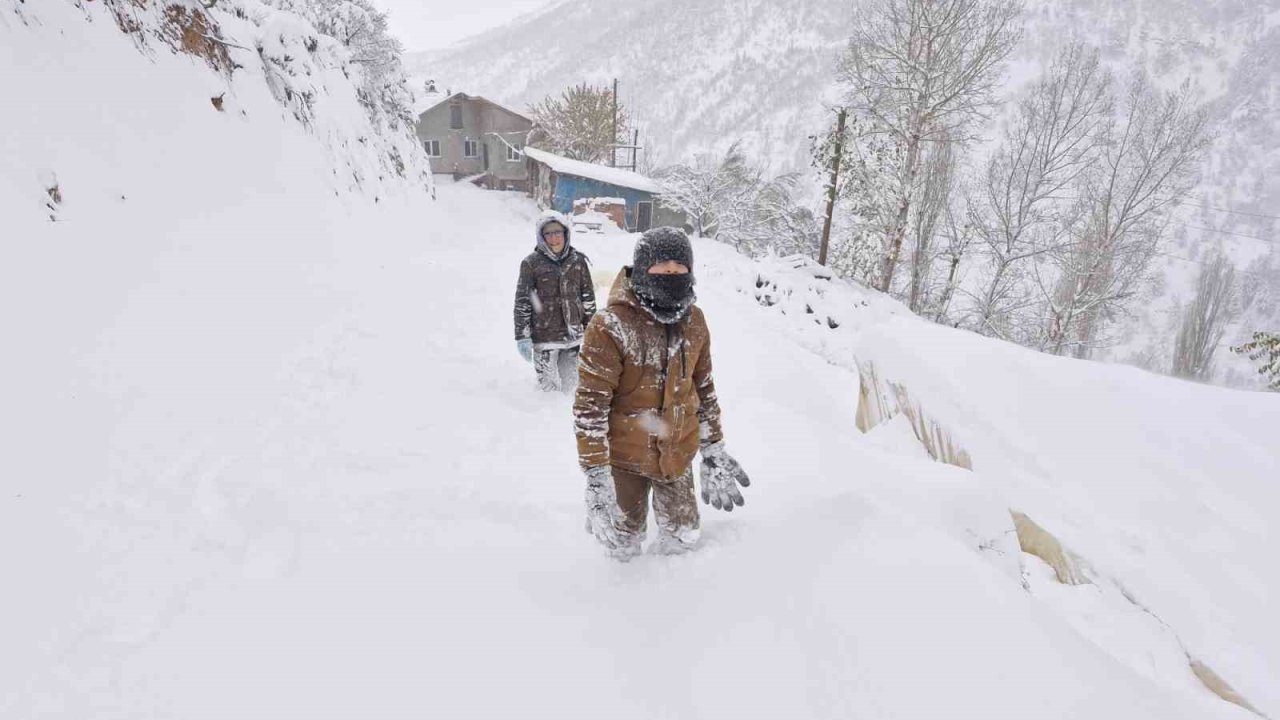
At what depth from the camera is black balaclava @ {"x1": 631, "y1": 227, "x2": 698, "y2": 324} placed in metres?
2.40

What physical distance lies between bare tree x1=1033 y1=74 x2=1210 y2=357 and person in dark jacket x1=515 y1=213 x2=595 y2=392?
1990 centimetres

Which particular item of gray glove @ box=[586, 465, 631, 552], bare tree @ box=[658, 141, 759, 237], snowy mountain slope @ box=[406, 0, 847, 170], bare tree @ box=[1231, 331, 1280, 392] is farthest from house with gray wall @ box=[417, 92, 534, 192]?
snowy mountain slope @ box=[406, 0, 847, 170]

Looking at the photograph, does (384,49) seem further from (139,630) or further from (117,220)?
(139,630)

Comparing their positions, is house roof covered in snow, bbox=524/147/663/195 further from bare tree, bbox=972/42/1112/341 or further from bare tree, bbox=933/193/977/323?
bare tree, bbox=972/42/1112/341

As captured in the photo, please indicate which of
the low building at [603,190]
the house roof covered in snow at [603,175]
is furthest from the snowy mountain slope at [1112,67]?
the house roof covered in snow at [603,175]

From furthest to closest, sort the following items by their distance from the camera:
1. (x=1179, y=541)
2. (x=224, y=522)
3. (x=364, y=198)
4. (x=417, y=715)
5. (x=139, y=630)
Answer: (x=364, y=198) → (x=1179, y=541) → (x=224, y=522) → (x=139, y=630) → (x=417, y=715)

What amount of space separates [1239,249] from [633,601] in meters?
123

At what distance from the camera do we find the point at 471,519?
317cm

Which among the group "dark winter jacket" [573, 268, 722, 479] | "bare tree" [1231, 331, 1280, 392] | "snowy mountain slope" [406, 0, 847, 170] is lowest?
"bare tree" [1231, 331, 1280, 392]

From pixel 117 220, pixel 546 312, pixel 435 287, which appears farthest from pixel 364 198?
pixel 546 312

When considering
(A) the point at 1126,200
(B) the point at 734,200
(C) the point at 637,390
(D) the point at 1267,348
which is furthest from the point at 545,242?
(B) the point at 734,200

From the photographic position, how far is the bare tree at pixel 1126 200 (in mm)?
19219

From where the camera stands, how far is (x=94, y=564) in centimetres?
235

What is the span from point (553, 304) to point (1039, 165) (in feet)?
68.1
